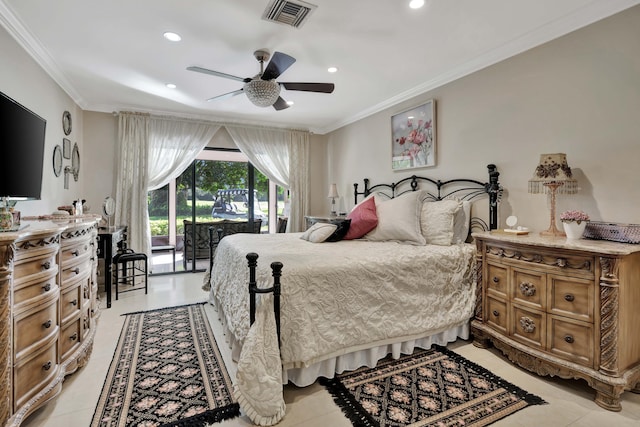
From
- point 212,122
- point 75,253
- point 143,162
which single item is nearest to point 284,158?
point 212,122

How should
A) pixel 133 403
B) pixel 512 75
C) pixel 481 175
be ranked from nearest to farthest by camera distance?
pixel 133 403, pixel 512 75, pixel 481 175

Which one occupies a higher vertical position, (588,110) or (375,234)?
(588,110)

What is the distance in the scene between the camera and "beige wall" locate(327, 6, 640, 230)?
217 cm

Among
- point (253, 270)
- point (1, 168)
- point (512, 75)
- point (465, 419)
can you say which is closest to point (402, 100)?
point (512, 75)

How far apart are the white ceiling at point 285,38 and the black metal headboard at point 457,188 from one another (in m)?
1.11

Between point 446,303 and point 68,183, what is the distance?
4615 millimetres

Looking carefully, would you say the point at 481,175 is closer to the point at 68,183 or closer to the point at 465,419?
the point at 465,419

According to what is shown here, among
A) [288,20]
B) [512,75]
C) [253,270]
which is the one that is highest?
[288,20]

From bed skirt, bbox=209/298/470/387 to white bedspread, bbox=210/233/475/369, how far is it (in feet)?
0.23

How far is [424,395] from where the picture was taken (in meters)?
1.97

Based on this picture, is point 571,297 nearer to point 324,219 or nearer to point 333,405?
point 333,405

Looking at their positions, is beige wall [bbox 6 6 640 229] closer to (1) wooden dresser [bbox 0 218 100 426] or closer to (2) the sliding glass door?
(1) wooden dresser [bbox 0 218 100 426]

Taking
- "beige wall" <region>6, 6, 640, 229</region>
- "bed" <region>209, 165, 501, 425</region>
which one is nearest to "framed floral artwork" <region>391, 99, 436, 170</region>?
"beige wall" <region>6, 6, 640, 229</region>

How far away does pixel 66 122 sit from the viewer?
3793 mm
